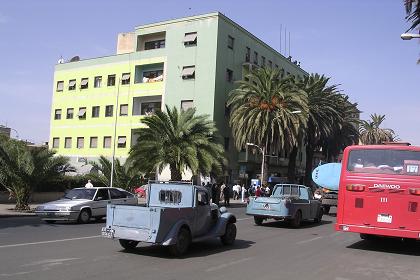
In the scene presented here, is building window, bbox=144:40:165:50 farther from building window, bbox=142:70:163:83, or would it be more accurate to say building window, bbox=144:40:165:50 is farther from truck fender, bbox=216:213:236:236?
truck fender, bbox=216:213:236:236

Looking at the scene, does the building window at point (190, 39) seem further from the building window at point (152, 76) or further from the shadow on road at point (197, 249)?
the shadow on road at point (197, 249)

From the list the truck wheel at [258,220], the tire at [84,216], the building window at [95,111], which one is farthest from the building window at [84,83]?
the truck wheel at [258,220]

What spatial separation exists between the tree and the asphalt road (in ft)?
25.9

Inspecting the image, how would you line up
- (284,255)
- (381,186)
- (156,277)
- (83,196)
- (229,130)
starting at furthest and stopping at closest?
(229,130) < (83,196) < (381,186) < (284,255) < (156,277)

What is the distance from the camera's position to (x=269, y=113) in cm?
4600

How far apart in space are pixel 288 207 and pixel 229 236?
6.54 metres

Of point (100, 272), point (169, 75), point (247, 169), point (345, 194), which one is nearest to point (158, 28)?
point (169, 75)

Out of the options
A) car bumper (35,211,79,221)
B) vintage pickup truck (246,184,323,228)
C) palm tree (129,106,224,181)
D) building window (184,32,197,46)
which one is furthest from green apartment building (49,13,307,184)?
→ car bumper (35,211,79,221)

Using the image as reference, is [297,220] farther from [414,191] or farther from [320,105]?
[320,105]

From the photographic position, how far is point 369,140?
78125 mm

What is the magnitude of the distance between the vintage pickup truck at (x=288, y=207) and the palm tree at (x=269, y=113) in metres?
23.1

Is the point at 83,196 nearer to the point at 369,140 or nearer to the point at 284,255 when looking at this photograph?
the point at 284,255

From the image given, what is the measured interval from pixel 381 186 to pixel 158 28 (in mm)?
44741

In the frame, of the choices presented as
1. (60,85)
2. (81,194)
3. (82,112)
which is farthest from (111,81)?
(81,194)
